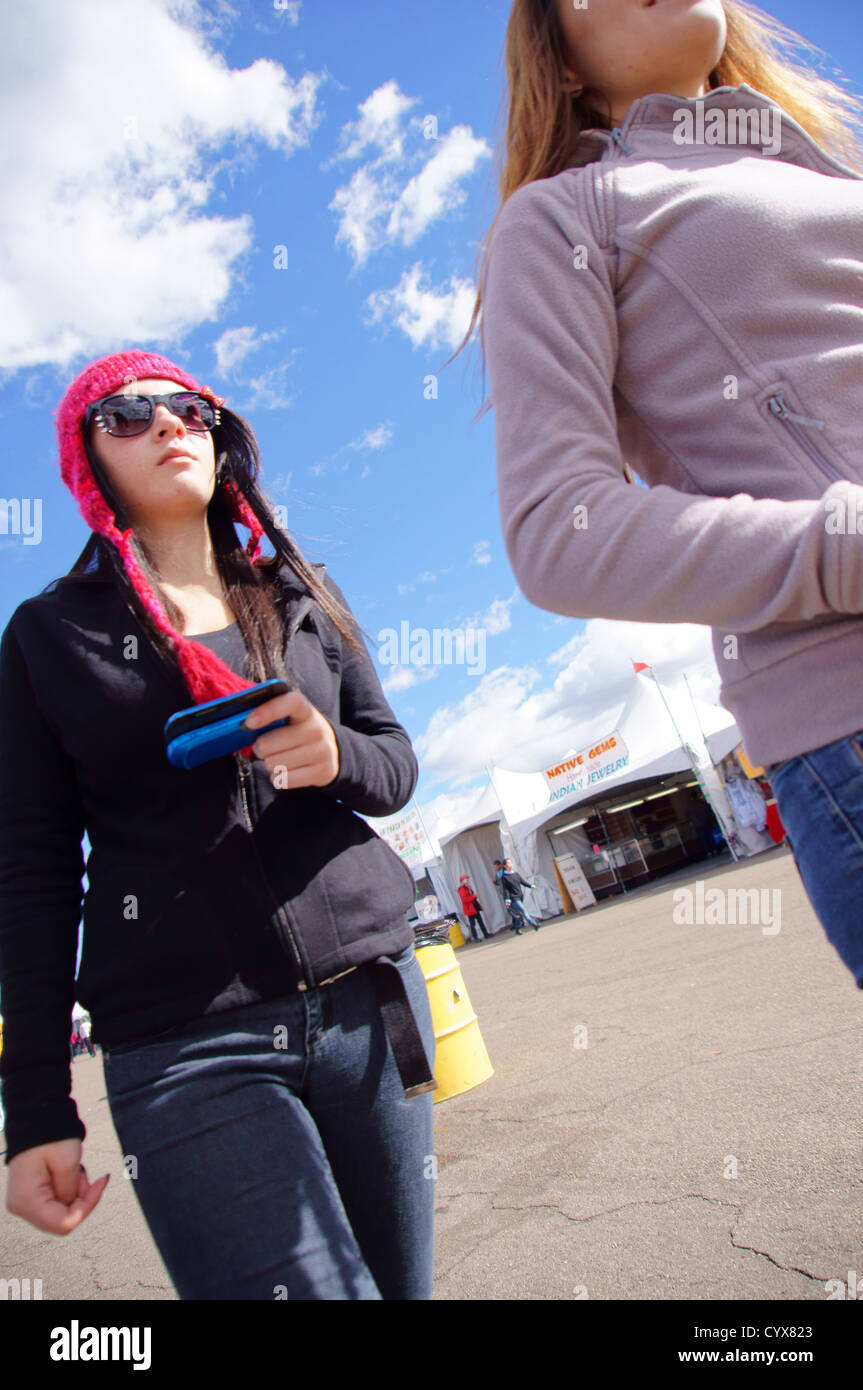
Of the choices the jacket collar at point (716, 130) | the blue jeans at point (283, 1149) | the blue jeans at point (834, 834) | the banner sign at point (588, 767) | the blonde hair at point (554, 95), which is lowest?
the blue jeans at point (283, 1149)

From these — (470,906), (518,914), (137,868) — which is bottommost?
(518,914)

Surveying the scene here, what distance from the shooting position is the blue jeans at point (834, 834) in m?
0.81

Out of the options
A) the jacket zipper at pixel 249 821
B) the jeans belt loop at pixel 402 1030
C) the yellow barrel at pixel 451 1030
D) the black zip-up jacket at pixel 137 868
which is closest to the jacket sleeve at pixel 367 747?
the black zip-up jacket at pixel 137 868

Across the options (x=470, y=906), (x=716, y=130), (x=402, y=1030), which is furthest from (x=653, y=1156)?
(x=470, y=906)

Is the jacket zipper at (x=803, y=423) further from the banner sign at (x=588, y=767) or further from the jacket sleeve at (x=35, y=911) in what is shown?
the banner sign at (x=588, y=767)

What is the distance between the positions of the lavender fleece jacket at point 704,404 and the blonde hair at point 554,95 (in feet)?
0.72

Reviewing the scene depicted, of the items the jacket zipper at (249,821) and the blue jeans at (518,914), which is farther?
the blue jeans at (518,914)

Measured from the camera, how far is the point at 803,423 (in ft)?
2.94

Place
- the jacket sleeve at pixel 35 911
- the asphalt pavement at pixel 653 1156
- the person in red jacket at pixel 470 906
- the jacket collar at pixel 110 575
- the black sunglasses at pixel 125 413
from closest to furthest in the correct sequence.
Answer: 1. the jacket sleeve at pixel 35 911
2. the jacket collar at pixel 110 575
3. the black sunglasses at pixel 125 413
4. the asphalt pavement at pixel 653 1156
5. the person in red jacket at pixel 470 906

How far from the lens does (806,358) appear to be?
3.01ft

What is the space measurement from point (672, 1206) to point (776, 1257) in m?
0.54

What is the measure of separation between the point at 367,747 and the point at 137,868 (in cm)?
42

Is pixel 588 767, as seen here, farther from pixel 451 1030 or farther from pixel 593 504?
pixel 593 504

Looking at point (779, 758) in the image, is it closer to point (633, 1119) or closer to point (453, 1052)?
point (633, 1119)
